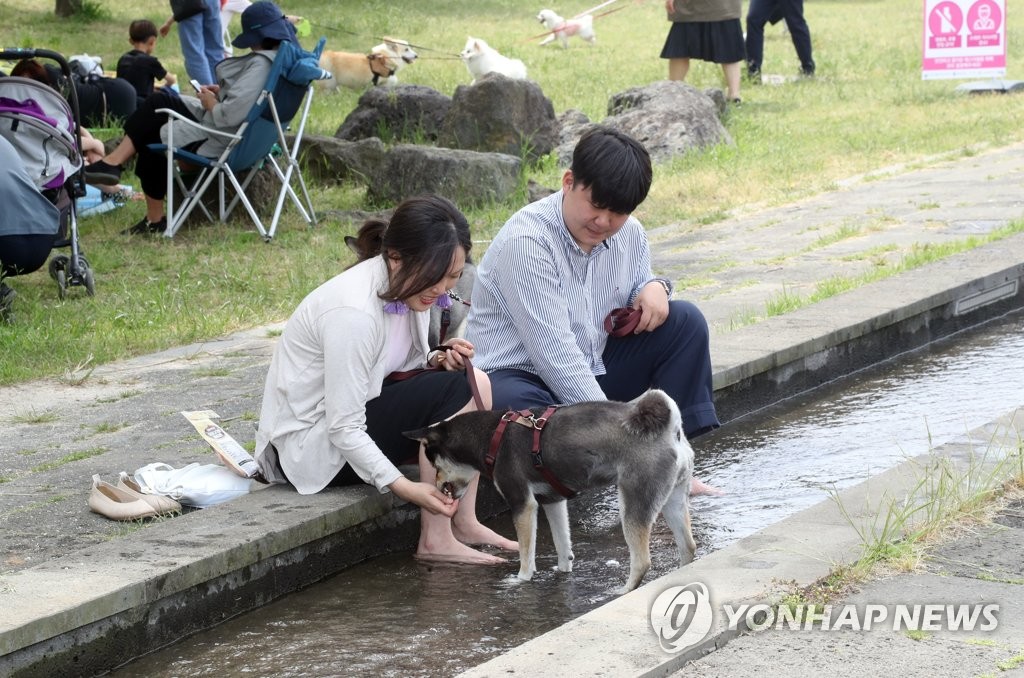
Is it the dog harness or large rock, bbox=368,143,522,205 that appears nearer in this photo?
the dog harness

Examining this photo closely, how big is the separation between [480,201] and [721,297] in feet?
10.8

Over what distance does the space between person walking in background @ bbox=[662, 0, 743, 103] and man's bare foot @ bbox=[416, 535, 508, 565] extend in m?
11.2

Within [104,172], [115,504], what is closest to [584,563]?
[115,504]

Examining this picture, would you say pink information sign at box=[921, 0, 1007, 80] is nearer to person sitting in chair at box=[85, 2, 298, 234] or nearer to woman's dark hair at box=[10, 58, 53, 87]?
person sitting in chair at box=[85, 2, 298, 234]

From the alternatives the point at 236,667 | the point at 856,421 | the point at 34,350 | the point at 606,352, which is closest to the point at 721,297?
the point at 856,421

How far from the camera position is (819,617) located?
3.14 m

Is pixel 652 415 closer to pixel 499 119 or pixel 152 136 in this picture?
pixel 152 136

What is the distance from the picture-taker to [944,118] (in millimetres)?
13859

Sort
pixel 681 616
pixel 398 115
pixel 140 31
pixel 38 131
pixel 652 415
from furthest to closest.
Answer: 1. pixel 140 31
2. pixel 398 115
3. pixel 38 131
4. pixel 652 415
5. pixel 681 616

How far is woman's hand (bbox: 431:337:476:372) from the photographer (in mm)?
4438

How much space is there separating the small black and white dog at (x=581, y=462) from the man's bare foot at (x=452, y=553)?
7.0 inches

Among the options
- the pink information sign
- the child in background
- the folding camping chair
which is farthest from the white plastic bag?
the pink information sign

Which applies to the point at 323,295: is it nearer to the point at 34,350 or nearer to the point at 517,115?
the point at 34,350

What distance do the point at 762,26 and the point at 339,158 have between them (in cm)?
751
